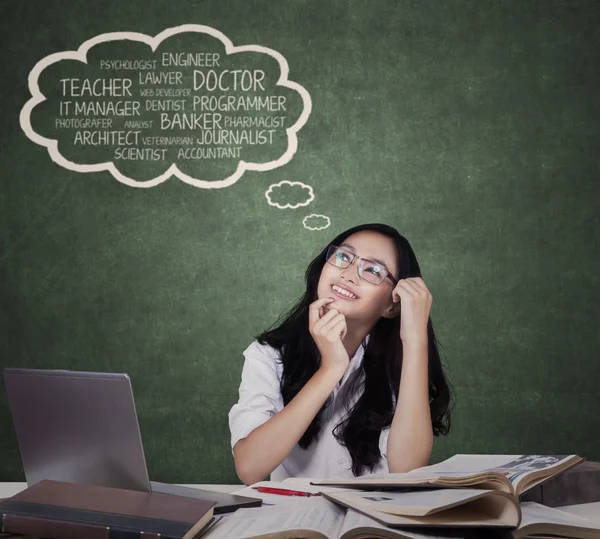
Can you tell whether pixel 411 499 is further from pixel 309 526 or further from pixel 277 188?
pixel 277 188

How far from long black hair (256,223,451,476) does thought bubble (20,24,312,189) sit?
3.69 feet

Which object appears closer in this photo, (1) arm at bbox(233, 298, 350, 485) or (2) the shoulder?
(1) arm at bbox(233, 298, 350, 485)

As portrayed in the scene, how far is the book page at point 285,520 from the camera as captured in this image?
0.86 metres

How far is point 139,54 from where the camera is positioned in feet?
9.75

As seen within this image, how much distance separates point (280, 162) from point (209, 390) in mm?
977

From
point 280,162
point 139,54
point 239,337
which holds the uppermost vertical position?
point 139,54

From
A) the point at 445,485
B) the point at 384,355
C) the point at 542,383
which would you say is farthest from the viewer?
the point at 542,383

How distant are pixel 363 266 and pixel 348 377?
0.30 meters

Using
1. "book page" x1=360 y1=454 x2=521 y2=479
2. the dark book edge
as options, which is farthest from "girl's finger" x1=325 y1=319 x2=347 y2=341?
the dark book edge

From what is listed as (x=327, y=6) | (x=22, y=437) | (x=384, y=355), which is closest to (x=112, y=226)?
(x=327, y=6)

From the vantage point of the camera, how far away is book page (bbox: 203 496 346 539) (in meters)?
0.86

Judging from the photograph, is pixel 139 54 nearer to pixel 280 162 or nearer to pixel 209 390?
pixel 280 162

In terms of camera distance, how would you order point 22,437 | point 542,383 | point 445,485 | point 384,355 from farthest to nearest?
1. point 542,383
2. point 384,355
3. point 22,437
4. point 445,485

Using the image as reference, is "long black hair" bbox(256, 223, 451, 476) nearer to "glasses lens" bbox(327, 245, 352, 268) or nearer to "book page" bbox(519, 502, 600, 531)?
"glasses lens" bbox(327, 245, 352, 268)
